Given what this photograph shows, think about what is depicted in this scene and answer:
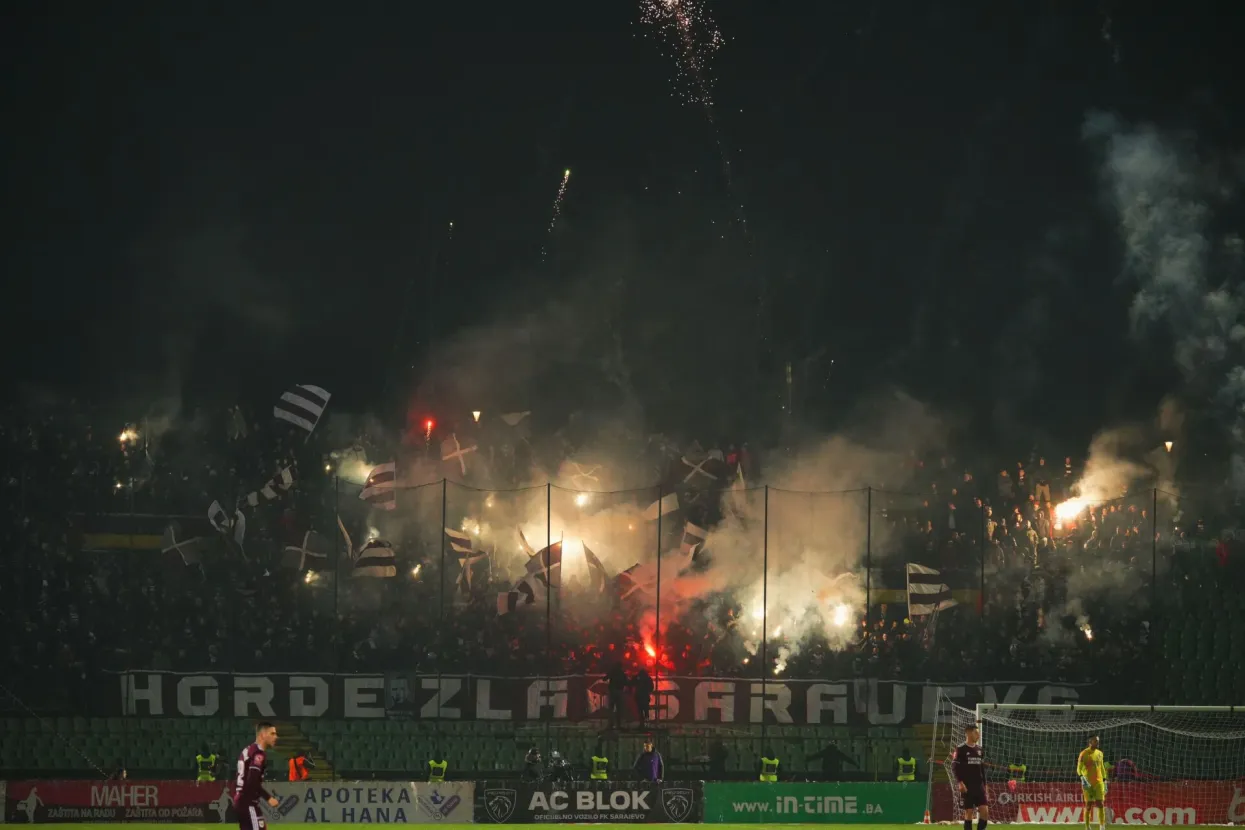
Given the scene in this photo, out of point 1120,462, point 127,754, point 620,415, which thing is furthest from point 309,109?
point 1120,462

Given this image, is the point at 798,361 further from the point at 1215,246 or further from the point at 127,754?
the point at 127,754

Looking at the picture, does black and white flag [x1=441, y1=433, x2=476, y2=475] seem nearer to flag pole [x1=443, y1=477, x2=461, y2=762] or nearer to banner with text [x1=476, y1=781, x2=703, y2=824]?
flag pole [x1=443, y1=477, x2=461, y2=762]

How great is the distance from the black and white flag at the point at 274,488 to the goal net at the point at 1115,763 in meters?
22.9

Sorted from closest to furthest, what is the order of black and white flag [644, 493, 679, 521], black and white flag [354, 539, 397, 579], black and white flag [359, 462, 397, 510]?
black and white flag [354, 539, 397, 579] → black and white flag [359, 462, 397, 510] → black and white flag [644, 493, 679, 521]

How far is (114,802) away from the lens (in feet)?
83.2

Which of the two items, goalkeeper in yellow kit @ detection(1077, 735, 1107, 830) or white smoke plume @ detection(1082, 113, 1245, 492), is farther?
white smoke plume @ detection(1082, 113, 1245, 492)

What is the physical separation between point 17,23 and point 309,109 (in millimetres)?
10242

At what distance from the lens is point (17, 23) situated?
4438cm

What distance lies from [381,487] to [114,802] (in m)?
19.7

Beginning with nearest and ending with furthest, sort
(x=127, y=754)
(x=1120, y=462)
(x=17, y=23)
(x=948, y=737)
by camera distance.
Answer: (x=127, y=754) < (x=948, y=737) < (x=17, y=23) < (x=1120, y=462)

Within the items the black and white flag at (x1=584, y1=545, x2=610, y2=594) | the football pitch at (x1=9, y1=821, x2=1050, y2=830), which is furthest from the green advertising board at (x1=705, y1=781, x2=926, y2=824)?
the black and white flag at (x1=584, y1=545, x2=610, y2=594)

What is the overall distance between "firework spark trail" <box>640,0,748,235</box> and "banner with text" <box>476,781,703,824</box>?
29450 millimetres

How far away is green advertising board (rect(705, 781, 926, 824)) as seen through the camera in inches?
1011

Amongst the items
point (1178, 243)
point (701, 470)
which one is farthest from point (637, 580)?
point (1178, 243)
